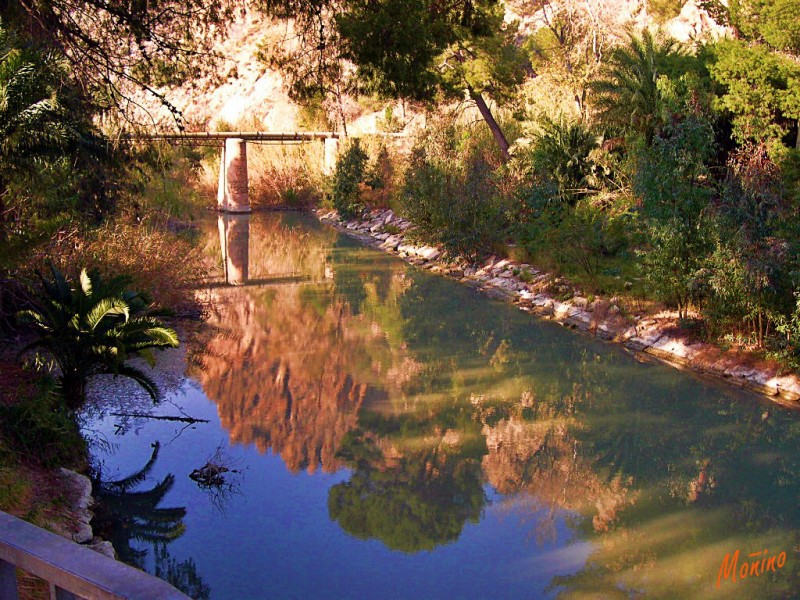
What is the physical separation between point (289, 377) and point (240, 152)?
25939 mm

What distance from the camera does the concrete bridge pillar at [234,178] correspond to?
115ft

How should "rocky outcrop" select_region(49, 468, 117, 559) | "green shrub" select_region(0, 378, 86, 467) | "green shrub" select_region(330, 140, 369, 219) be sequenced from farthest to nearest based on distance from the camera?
"green shrub" select_region(330, 140, 369, 219)
"green shrub" select_region(0, 378, 86, 467)
"rocky outcrop" select_region(49, 468, 117, 559)

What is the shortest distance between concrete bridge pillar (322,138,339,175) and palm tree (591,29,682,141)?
16345 mm

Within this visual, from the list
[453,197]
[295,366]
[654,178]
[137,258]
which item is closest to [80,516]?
[295,366]

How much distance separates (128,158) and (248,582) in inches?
281

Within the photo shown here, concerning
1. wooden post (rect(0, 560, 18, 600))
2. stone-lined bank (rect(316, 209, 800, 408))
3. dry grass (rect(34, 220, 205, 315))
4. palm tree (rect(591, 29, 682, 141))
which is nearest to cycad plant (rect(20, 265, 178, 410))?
dry grass (rect(34, 220, 205, 315))

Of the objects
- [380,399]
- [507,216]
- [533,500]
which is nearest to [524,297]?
[507,216]

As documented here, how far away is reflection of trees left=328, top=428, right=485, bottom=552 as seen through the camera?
6.66 meters

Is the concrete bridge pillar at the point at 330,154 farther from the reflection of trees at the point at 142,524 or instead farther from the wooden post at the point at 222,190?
the reflection of trees at the point at 142,524

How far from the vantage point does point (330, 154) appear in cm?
3469

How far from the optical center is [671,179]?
1098 cm

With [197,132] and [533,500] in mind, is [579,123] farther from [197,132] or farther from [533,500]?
[197,132]

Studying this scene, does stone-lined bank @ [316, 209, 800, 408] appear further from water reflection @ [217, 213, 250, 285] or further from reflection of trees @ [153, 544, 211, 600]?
reflection of trees @ [153, 544, 211, 600]

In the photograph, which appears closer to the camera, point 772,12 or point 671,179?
point 671,179
